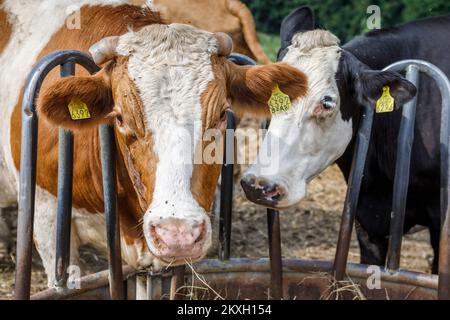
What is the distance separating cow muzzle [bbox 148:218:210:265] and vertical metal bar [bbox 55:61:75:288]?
0.48m

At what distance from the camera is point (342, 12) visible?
11766mm

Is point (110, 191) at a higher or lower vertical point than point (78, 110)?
lower

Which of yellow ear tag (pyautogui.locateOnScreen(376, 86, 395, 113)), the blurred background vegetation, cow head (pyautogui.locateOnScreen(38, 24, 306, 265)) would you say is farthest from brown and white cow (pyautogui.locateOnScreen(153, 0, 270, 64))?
the blurred background vegetation

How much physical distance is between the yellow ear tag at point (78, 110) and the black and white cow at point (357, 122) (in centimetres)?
91

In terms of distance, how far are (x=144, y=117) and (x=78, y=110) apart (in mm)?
308

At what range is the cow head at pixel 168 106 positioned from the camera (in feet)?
8.29

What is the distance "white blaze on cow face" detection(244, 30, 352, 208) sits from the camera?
360 centimetres

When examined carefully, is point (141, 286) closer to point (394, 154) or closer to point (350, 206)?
point (350, 206)

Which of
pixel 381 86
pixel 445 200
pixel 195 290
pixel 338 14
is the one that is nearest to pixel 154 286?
pixel 195 290

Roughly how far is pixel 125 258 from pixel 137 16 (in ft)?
3.63

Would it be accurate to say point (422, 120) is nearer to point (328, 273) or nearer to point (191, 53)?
point (328, 273)

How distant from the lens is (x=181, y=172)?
257cm

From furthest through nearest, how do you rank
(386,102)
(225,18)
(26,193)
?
(225,18) < (386,102) < (26,193)

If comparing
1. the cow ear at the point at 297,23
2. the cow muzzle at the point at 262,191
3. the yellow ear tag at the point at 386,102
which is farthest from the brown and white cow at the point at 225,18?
the cow muzzle at the point at 262,191
